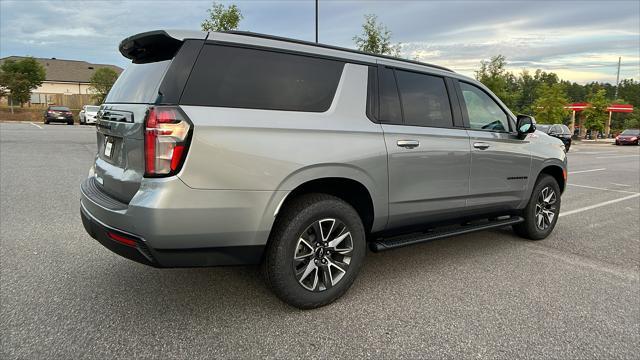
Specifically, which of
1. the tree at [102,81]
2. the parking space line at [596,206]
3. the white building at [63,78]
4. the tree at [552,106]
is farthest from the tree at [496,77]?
the white building at [63,78]

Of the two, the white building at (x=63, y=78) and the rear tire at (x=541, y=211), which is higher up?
the white building at (x=63, y=78)

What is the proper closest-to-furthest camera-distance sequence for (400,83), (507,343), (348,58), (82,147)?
1. (507,343)
2. (348,58)
3. (400,83)
4. (82,147)

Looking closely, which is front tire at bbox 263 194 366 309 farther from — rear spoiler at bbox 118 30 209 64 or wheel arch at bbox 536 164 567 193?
wheel arch at bbox 536 164 567 193

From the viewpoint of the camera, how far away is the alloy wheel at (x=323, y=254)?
3.13m

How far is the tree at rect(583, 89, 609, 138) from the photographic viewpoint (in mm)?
47188

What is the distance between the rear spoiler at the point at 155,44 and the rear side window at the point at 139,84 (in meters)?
0.06

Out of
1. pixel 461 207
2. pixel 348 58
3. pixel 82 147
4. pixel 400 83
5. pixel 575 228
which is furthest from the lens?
pixel 82 147

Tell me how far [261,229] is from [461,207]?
7.10 feet

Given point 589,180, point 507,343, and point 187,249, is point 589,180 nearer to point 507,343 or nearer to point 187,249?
point 507,343

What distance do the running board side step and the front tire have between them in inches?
9.0

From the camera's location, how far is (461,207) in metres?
4.16

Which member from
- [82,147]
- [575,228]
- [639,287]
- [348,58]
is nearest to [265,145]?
[348,58]

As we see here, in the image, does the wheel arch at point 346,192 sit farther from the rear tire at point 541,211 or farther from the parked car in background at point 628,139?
the parked car in background at point 628,139

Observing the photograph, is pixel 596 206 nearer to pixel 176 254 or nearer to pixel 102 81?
pixel 176 254
